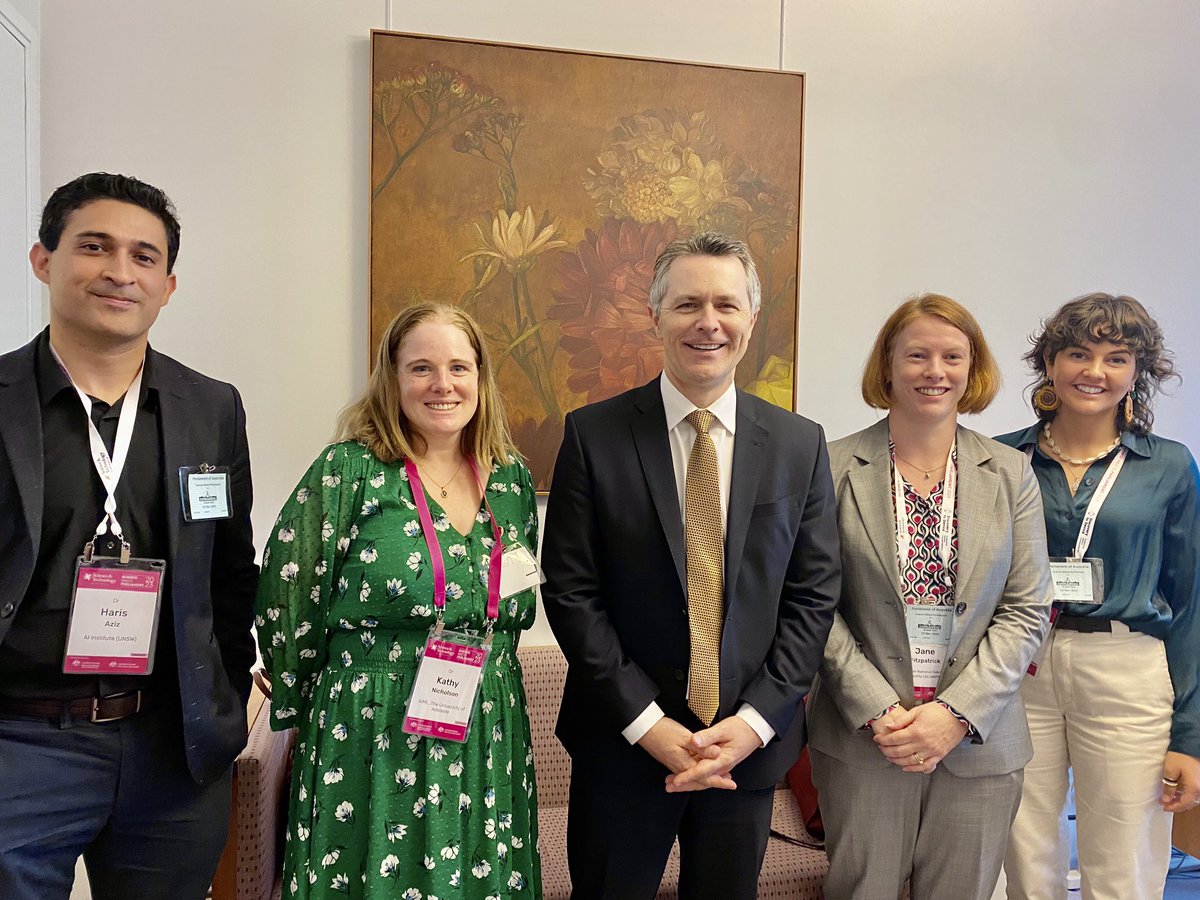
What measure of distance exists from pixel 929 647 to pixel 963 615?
11 centimetres

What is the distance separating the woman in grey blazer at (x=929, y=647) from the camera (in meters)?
1.86

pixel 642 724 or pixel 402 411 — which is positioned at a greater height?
pixel 402 411

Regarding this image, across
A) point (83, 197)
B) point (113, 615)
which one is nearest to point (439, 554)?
point (113, 615)

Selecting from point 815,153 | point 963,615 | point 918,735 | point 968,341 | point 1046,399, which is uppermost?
point 815,153

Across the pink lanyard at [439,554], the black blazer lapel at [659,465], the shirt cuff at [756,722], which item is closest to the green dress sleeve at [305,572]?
the pink lanyard at [439,554]

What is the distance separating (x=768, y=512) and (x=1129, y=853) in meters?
1.31

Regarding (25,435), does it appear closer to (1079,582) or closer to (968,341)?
(968,341)

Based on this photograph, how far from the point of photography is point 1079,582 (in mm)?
2080

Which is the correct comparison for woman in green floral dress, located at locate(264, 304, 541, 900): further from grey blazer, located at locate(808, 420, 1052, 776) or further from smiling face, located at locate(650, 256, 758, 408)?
grey blazer, located at locate(808, 420, 1052, 776)

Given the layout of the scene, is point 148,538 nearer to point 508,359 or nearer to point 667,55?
point 508,359

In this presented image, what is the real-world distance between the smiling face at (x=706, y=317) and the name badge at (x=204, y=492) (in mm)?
957

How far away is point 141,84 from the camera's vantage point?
264cm

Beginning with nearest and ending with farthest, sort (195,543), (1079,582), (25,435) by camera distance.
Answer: (25,435)
(195,543)
(1079,582)

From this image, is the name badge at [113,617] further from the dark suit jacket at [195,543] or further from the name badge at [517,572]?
the name badge at [517,572]
